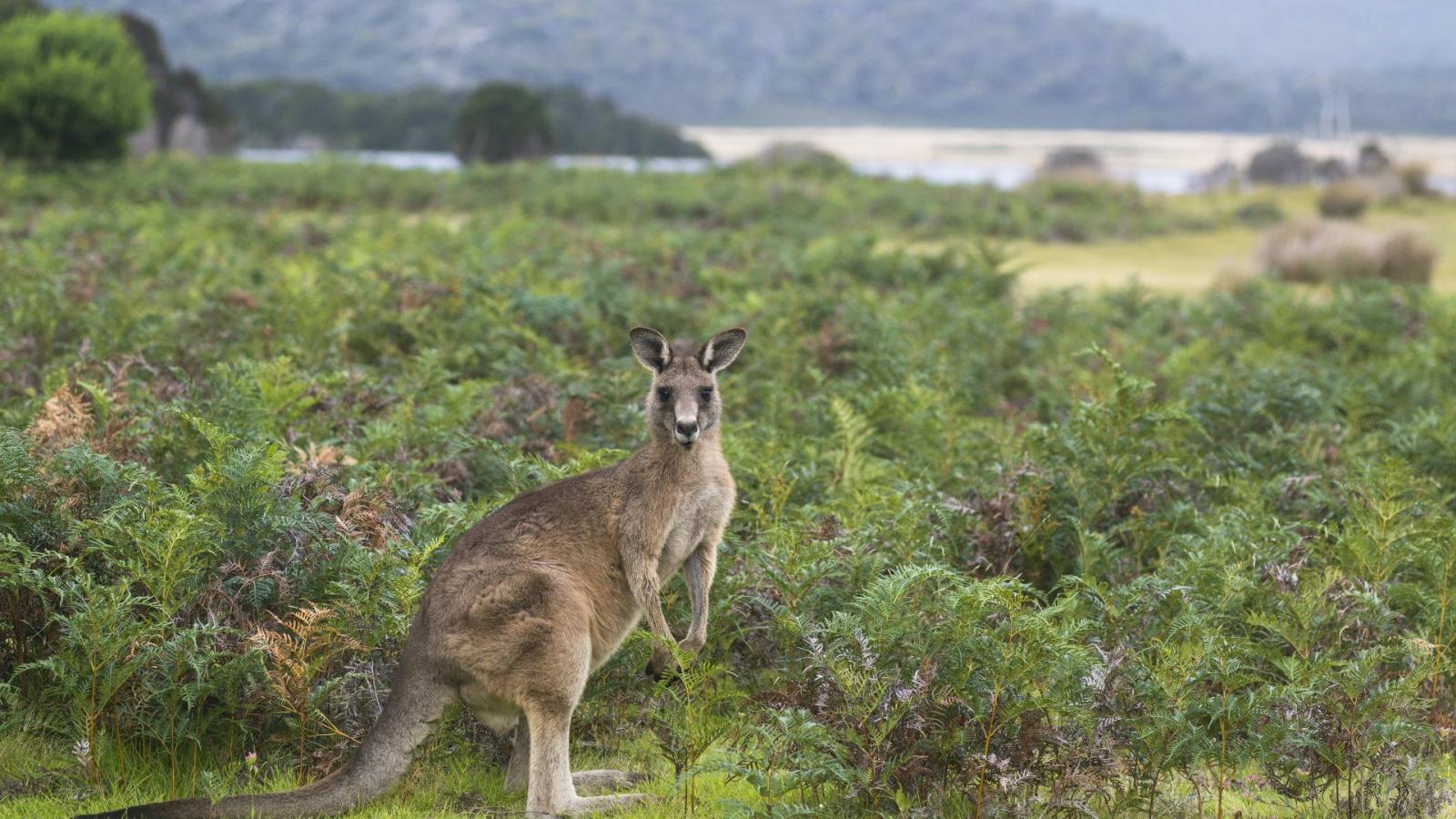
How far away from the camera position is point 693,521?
20.2 feet

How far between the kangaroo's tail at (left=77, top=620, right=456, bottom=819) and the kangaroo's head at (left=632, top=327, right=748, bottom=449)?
4.49 feet

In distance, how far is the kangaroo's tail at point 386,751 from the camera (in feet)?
17.4

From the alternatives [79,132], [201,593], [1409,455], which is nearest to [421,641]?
[201,593]

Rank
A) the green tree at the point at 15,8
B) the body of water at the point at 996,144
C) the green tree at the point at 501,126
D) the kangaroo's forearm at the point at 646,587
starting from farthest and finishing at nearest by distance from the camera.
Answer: the body of water at the point at 996,144, the green tree at the point at 501,126, the green tree at the point at 15,8, the kangaroo's forearm at the point at 646,587

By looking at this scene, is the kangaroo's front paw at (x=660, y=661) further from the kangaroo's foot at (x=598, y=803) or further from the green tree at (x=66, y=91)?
the green tree at (x=66, y=91)

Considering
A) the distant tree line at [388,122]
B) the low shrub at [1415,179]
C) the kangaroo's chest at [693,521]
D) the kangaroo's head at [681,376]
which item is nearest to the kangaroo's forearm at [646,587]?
the kangaroo's chest at [693,521]

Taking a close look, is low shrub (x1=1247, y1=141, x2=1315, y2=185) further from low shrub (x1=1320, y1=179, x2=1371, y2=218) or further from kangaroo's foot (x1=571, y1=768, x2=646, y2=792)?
kangaroo's foot (x1=571, y1=768, x2=646, y2=792)

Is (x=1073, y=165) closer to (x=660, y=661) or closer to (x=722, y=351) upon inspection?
Result: (x=722, y=351)

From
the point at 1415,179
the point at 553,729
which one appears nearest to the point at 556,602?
the point at 553,729

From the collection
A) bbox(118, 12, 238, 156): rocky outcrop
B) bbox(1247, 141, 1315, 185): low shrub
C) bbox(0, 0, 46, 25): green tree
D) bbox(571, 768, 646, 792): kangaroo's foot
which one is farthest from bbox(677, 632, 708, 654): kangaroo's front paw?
bbox(1247, 141, 1315, 185): low shrub

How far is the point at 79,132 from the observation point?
3142 centimetres

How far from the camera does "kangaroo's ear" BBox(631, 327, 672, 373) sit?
20.7ft

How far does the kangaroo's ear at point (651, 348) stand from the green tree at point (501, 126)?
45932mm

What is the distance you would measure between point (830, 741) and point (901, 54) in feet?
558
